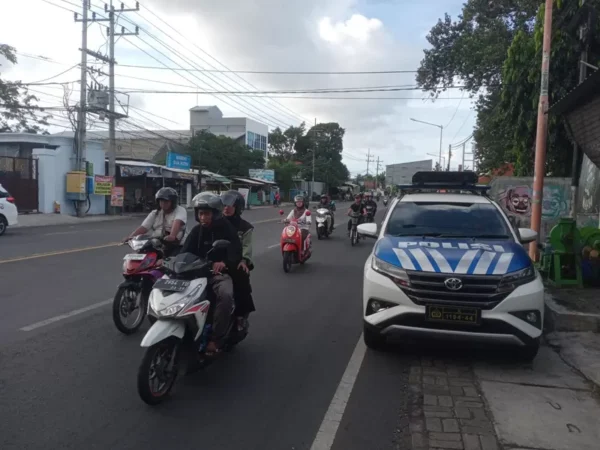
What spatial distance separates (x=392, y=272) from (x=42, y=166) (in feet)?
84.8

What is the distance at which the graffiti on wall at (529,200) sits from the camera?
15383 mm

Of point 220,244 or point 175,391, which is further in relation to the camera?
point 220,244

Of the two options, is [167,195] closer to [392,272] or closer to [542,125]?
[392,272]

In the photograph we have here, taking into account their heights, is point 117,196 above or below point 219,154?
below

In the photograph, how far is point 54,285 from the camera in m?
8.57

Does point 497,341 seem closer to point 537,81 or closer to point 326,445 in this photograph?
point 326,445

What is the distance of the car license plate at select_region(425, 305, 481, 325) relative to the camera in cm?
480

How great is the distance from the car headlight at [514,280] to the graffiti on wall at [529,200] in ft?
38.1

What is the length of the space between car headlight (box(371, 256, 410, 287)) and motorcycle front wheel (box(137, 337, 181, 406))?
82.8 inches

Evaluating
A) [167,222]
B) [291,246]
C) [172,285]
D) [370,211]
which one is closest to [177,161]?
[370,211]

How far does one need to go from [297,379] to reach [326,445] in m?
1.23

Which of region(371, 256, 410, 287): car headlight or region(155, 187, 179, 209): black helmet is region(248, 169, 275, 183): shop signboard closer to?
region(155, 187, 179, 209): black helmet

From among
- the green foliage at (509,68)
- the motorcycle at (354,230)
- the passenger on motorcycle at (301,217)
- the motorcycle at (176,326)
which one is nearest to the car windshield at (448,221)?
the motorcycle at (176,326)

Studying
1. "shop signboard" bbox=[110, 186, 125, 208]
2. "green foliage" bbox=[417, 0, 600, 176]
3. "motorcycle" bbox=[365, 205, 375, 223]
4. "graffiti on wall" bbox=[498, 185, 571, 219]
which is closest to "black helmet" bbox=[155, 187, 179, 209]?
"green foliage" bbox=[417, 0, 600, 176]
